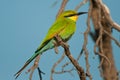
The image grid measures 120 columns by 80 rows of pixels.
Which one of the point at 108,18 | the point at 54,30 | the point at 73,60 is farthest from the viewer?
the point at 108,18

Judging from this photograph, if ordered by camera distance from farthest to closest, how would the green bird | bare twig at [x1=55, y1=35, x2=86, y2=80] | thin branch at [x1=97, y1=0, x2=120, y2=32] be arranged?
1. thin branch at [x1=97, y1=0, x2=120, y2=32]
2. the green bird
3. bare twig at [x1=55, y1=35, x2=86, y2=80]

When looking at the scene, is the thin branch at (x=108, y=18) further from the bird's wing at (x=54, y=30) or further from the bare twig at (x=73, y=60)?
the bare twig at (x=73, y=60)

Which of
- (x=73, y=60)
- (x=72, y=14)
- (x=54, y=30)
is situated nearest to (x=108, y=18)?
(x=72, y=14)

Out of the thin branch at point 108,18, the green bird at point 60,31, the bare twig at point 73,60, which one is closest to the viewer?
the bare twig at point 73,60

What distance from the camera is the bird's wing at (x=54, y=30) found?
8.22 ft

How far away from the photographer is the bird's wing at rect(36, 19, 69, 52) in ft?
8.22

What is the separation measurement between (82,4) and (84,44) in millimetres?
758

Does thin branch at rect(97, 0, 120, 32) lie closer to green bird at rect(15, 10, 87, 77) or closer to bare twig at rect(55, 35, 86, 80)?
green bird at rect(15, 10, 87, 77)

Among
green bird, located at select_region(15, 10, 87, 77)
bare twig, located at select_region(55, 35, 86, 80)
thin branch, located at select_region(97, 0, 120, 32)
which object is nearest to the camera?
bare twig, located at select_region(55, 35, 86, 80)

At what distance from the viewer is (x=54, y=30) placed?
8.29 ft

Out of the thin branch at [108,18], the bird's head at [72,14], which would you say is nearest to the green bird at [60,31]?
the bird's head at [72,14]

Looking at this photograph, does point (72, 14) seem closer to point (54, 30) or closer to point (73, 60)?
point (54, 30)

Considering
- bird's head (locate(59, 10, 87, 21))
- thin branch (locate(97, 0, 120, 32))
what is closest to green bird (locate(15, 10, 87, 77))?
bird's head (locate(59, 10, 87, 21))

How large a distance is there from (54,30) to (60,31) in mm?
48
